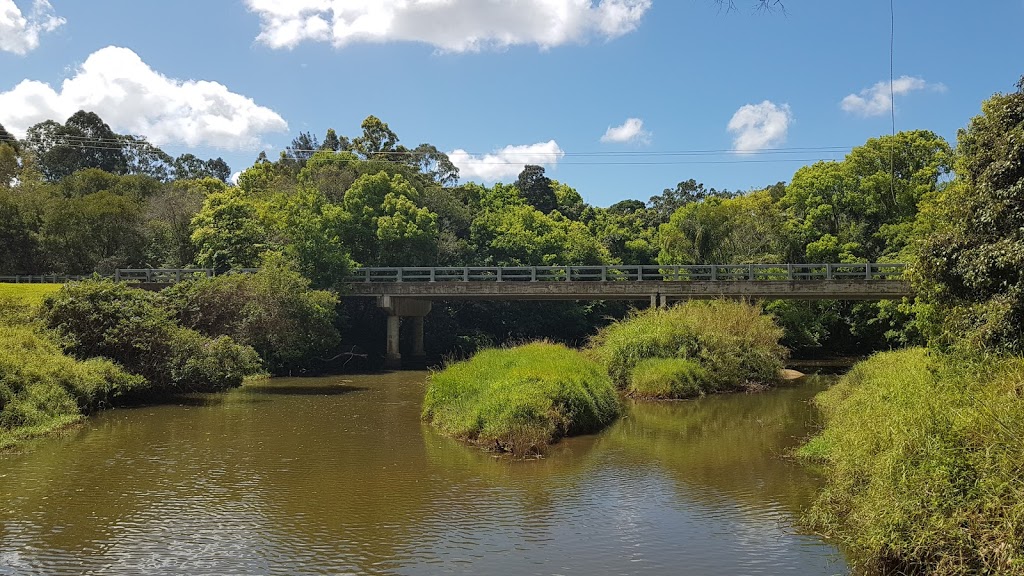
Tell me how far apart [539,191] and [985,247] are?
5830cm

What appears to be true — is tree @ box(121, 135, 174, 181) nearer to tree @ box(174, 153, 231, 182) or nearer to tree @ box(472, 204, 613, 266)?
tree @ box(174, 153, 231, 182)

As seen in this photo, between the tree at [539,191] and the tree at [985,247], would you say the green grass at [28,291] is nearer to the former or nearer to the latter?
the tree at [985,247]

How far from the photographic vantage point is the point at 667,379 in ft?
82.6

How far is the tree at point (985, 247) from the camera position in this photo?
1205cm

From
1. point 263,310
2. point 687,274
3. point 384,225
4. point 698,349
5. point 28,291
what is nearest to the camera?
point 698,349

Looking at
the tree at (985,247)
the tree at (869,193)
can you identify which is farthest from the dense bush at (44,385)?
the tree at (869,193)

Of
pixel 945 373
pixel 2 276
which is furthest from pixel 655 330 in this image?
pixel 2 276

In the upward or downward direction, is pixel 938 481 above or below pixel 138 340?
below

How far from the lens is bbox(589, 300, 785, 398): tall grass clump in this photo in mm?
26391

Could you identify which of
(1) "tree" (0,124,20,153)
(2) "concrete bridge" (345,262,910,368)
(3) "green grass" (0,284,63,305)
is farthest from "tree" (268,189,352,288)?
(1) "tree" (0,124,20,153)

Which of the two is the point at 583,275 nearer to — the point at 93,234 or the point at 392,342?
the point at 392,342

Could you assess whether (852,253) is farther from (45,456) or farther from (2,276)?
(2,276)

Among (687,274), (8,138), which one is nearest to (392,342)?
(687,274)

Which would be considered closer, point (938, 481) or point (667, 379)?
point (938, 481)
